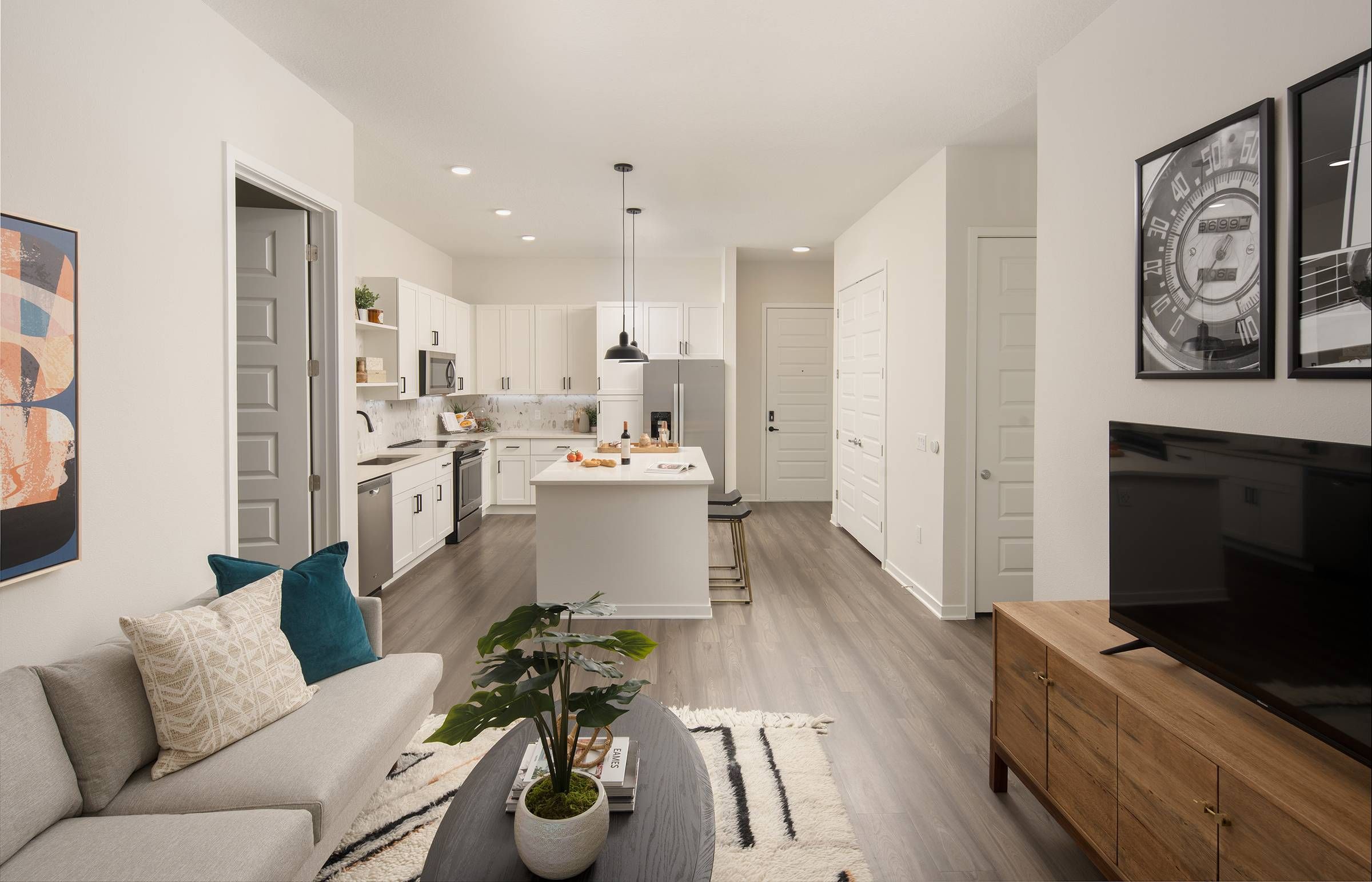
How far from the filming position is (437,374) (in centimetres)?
625

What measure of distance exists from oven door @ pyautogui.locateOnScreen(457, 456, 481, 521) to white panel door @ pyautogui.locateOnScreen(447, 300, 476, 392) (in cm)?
91

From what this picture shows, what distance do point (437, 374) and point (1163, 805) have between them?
5.98m

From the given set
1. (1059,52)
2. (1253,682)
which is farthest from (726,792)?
(1059,52)

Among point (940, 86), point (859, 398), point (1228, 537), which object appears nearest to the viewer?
point (1228, 537)

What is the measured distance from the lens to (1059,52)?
279 centimetres

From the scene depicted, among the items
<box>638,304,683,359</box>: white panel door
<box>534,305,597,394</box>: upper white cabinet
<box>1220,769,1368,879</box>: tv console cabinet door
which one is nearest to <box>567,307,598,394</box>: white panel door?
<box>534,305,597,394</box>: upper white cabinet

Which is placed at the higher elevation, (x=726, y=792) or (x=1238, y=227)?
(x=1238, y=227)

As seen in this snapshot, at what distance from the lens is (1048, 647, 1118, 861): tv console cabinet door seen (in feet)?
5.62

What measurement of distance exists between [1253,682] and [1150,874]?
50 cm

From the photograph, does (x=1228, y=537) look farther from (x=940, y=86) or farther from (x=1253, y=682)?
(x=940, y=86)

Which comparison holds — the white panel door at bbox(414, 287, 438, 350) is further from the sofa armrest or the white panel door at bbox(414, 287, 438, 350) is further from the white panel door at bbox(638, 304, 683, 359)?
the sofa armrest

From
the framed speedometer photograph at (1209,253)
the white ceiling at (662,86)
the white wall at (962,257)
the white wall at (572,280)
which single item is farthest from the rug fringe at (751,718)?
the white wall at (572,280)

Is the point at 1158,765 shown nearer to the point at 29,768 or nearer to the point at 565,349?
the point at 29,768

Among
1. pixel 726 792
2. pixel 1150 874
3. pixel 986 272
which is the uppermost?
pixel 986 272
